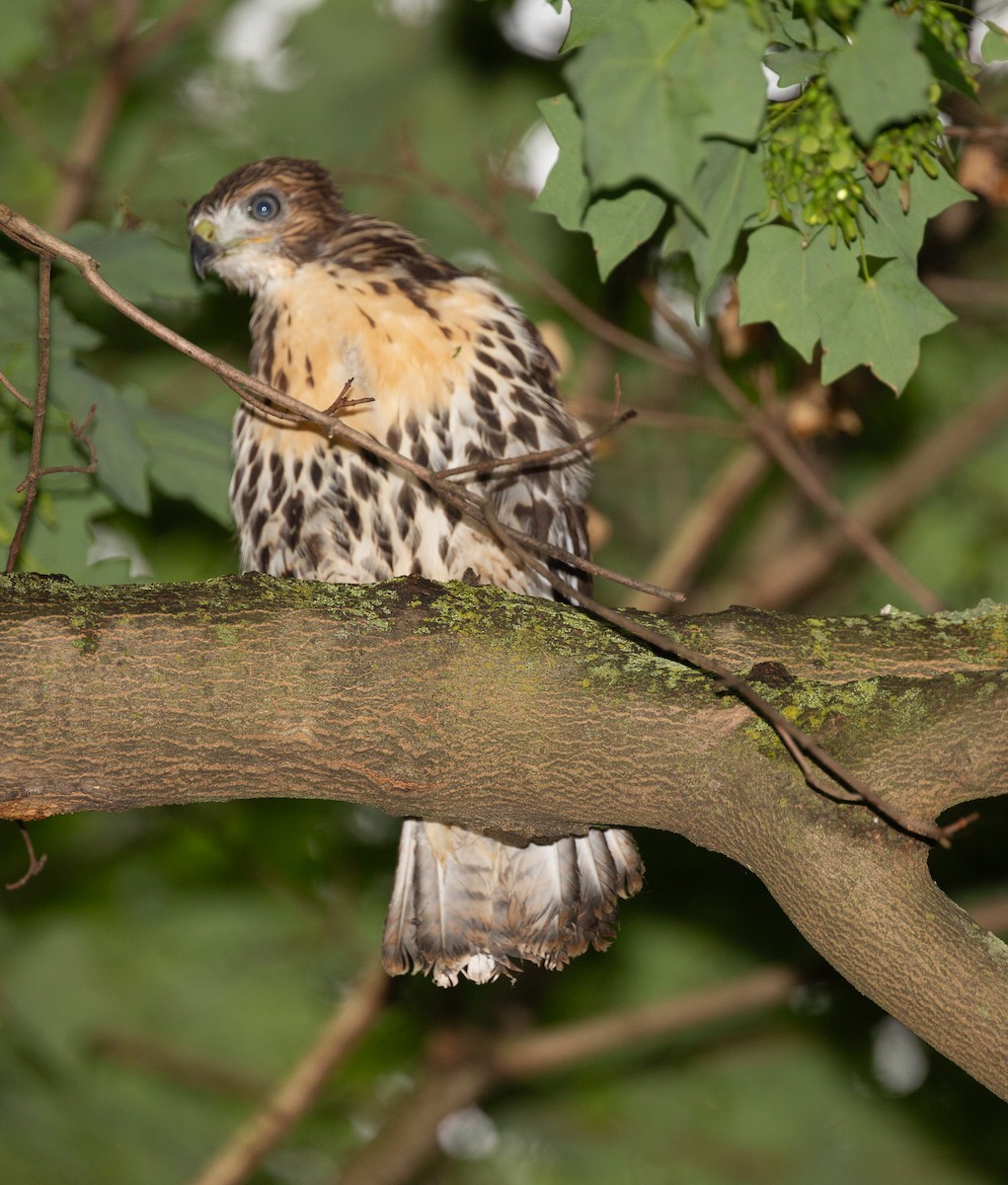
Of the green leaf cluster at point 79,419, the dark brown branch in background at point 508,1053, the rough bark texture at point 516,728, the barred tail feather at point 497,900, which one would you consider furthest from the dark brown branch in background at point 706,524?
the rough bark texture at point 516,728

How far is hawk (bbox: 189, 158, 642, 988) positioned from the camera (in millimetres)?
4262

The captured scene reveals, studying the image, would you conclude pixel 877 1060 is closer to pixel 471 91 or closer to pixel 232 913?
pixel 232 913

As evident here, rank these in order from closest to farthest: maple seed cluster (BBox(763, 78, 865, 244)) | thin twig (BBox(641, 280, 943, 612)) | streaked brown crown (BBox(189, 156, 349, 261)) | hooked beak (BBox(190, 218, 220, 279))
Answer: maple seed cluster (BBox(763, 78, 865, 244)) → hooked beak (BBox(190, 218, 220, 279)) → streaked brown crown (BBox(189, 156, 349, 261)) → thin twig (BBox(641, 280, 943, 612))

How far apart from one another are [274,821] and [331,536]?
104 inches

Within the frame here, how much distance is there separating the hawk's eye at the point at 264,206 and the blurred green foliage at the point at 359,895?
1211 millimetres

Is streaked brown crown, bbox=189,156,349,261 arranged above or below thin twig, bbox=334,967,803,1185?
above

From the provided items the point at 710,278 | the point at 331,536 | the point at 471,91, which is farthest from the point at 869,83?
the point at 471,91

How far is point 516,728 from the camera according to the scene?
308 centimetres

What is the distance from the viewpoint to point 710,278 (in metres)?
2.64

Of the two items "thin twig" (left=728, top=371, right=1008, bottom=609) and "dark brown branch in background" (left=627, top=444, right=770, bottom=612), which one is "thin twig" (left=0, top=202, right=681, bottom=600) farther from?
"thin twig" (left=728, top=371, right=1008, bottom=609)

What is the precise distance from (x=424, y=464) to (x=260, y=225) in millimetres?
1080

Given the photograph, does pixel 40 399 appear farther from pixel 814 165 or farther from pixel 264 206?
pixel 264 206

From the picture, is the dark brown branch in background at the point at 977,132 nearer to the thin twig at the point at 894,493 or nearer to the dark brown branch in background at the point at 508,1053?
the thin twig at the point at 894,493

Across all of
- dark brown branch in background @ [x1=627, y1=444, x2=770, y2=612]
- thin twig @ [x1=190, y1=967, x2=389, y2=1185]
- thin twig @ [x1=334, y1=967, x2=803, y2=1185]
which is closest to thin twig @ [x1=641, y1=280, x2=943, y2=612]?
dark brown branch in background @ [x1=627, y1=444, x2=770, y2=612]
